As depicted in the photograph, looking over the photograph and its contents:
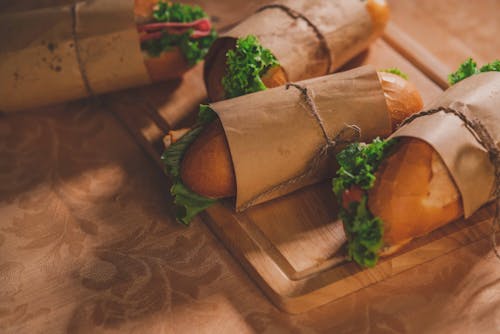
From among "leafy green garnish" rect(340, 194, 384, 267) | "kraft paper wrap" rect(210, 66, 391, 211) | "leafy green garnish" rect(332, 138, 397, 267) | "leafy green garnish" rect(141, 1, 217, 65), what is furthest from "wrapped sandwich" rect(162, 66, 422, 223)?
"leafy green garnish" rect(141, 1, 217, 65)

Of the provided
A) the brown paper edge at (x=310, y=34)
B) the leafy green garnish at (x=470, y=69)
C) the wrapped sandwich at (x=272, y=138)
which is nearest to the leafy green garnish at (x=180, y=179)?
the wrapped sandwich at (x=272, y=138)

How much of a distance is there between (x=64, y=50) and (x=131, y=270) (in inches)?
29.2

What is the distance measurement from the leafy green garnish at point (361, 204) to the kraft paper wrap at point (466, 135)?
8 cm

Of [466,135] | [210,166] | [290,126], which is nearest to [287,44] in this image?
[290,126]

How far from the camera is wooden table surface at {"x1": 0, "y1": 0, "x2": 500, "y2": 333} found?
138 cm

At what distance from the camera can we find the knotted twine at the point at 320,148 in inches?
59.6

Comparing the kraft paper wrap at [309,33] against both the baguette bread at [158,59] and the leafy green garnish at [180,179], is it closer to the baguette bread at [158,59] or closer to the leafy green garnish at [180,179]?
the baguette bread at [158,59]

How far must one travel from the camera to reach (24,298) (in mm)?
1427

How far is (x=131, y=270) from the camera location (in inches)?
58.0

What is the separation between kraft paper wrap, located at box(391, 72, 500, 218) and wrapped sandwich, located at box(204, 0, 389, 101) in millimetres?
425

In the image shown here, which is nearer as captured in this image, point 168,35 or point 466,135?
point 466,135

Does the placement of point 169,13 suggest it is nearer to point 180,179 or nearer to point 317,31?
point 317,31

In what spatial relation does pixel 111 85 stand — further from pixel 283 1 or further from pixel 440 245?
pixel 440 245

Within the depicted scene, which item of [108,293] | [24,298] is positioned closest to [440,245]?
[108,293]
